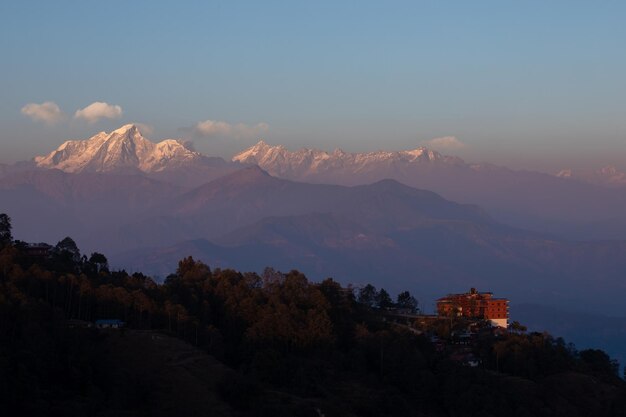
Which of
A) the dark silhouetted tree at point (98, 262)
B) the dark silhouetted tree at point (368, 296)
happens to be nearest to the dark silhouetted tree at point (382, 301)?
the dark silhouetted tree at point (368, 296)

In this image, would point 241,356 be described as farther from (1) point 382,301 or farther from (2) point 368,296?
(1) point 382,301

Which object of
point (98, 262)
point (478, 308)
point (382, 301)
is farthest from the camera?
point (382, 301)

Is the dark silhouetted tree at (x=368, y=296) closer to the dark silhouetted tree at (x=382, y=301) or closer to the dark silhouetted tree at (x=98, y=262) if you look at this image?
the dark silhouetted tree at (x=382, y=301)

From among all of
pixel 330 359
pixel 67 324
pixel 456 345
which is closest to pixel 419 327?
pixel 456 345

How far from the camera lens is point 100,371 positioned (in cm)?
5119

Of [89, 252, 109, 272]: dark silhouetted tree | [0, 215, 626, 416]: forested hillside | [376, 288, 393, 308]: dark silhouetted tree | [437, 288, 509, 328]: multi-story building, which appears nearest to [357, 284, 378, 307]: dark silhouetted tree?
[376, 288, 393, 308]: dark silhouetted tree

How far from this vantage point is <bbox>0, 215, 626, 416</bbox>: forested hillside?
49.6 m

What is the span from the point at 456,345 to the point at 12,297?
32185mm

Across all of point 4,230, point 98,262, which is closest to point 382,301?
point 98,262

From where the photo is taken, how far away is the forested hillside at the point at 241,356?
163 feet

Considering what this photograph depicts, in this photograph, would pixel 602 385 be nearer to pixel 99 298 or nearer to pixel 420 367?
pixel 420 367

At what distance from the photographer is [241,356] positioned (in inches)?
2418

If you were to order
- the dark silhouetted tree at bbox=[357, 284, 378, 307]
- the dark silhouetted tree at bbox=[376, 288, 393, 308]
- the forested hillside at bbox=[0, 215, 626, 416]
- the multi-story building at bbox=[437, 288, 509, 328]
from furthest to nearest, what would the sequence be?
the dark silhouetted tree at bbox=[376, 288, 393, 308]
the multi-story building at bbox=[437, 288, 509, 328]
the dark silhouetted tree at bbox=[357, 284, 378, 307]
the forested hillside at bbox=[0, 215, 626, 416]

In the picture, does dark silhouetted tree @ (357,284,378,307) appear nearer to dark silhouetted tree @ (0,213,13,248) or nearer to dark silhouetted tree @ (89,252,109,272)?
dark silhouetted tree @ (89,252,109,272)
